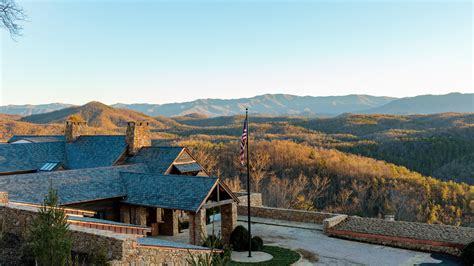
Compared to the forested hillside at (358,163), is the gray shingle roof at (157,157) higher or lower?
higher

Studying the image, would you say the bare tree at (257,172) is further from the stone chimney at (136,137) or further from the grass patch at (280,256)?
the grass patch at (280,256)

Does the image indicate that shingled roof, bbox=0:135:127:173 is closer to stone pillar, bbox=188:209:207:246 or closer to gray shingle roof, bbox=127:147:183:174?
gray shingle roof, bbox=127:147:183:174

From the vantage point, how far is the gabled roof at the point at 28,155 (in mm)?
26562

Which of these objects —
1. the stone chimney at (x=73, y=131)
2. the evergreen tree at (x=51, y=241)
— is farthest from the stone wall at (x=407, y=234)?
the stone chimney at (x=73, y=131)

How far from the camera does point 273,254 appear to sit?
19.4 metres

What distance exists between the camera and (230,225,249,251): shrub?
19766mm

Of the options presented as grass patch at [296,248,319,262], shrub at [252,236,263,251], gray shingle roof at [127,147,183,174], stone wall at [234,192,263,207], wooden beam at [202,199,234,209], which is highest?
gray shingle roof at [127,147,183,174]

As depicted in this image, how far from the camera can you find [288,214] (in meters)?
26.6

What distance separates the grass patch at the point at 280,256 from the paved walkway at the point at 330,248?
1.71ft

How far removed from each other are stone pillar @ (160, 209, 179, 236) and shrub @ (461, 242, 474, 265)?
552 inches

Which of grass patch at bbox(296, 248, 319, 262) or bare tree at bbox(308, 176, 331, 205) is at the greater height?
grass patch at bbox(296, 248, 319, 262)

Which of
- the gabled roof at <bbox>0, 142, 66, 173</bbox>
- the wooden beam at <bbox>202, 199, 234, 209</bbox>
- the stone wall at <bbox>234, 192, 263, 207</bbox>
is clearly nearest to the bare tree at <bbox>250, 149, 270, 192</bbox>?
the stone wall at <bbox>234, 192, 263, 207</bbox>

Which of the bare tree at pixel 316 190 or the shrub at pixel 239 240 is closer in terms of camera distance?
the shrub at pixel 239 240

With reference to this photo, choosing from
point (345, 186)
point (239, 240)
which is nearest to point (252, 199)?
point (239, 240)
